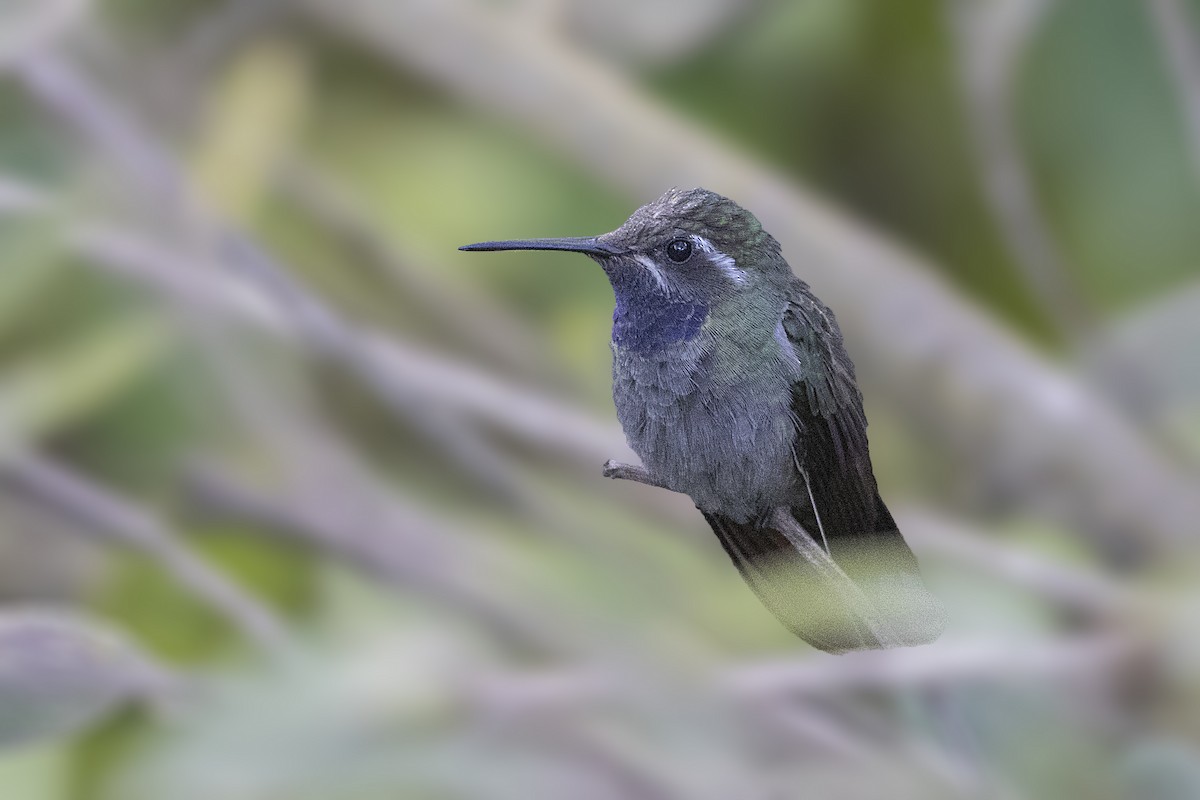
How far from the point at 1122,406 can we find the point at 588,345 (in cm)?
47

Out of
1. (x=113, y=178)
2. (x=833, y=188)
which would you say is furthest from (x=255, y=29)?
(x=833, y=188)

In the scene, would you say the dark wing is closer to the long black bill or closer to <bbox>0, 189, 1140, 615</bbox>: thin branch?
the long black bill

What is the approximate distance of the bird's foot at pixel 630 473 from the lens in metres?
0.40

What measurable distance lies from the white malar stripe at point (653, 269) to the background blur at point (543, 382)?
0.35m

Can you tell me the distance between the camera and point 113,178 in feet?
4.21

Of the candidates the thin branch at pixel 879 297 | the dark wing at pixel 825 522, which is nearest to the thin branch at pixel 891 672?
the thin branch at pixel 879 297

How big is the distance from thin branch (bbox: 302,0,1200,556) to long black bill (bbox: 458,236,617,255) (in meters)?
0.42

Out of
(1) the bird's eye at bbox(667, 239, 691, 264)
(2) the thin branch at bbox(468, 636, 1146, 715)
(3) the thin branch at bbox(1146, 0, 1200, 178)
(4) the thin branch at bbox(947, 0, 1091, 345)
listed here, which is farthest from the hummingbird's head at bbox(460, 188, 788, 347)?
(3) the thin branch at bbox(1146, 0, 1200, 178)

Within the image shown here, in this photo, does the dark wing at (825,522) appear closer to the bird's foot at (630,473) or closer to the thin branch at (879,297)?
the bird's foot at (630,473)

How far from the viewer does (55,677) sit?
2.44ft

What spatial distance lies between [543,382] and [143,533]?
1.39ft

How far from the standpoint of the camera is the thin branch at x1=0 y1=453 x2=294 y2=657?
1011 millimetres

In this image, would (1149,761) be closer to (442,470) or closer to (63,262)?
(442,470)

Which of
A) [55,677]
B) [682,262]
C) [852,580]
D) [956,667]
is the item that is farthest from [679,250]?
[55,677]
